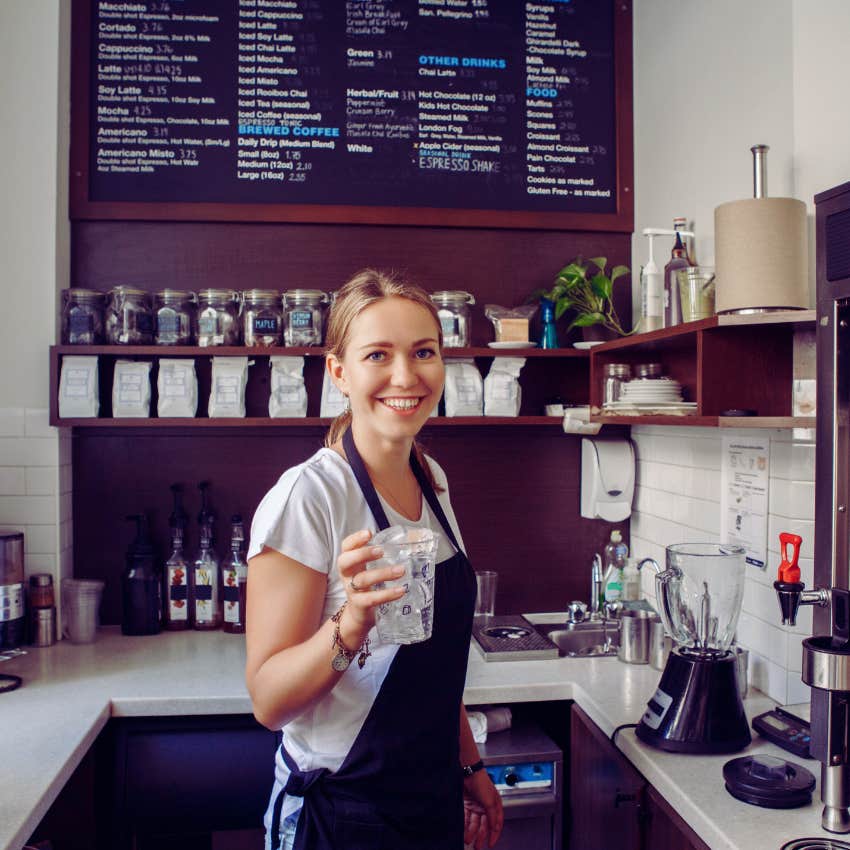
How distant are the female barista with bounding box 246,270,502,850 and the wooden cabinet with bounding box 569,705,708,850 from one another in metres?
0.43

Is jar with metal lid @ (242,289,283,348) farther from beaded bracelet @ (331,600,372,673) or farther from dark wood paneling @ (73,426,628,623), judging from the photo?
beaded bracelet @ (331,600,372,673)

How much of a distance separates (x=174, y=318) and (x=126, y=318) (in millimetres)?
153

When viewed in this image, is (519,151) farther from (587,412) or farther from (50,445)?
(50,445)

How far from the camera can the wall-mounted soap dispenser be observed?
303cm

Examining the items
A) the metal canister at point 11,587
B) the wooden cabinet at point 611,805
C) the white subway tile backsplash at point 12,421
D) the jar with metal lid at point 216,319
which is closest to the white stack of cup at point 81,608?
the metal canister at point 11,587

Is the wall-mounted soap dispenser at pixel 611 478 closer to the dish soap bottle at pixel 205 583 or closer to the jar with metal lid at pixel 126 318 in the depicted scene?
the dish soap bottle at pixel 205 583

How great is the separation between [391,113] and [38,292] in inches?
52.9

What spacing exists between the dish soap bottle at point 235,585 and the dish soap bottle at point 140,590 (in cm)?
24

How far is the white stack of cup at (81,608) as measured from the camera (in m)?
2.68

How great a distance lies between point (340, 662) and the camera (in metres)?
1.22

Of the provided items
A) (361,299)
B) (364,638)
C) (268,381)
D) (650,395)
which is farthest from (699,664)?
(268,381)

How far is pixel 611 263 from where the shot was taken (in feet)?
10.3

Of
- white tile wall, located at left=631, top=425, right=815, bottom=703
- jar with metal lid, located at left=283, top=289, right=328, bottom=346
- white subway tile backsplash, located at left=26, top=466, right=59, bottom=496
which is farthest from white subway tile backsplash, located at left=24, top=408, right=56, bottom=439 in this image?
white tile wall, located at left=631, top=425, right=815, bottom=703

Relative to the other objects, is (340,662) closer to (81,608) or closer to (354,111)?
(81,608)
